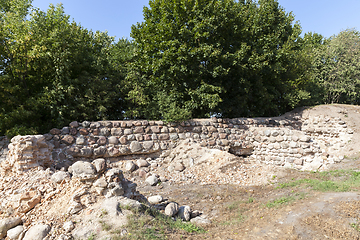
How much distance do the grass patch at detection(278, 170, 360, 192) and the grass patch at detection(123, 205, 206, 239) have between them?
3789 millimetres

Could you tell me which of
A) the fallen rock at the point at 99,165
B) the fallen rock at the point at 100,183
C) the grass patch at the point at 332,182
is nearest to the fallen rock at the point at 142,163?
the fallen rock at the point at 99,165

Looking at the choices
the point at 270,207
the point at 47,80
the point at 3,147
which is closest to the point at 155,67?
the point at 47,80

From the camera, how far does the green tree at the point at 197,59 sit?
10180mm

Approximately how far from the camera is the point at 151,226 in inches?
146

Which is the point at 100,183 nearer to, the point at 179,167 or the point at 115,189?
the point at 115,189

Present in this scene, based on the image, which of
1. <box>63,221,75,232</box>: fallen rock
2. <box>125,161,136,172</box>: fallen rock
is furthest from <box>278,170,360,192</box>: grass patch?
<box>63,221,75,232</box>: fallen rock

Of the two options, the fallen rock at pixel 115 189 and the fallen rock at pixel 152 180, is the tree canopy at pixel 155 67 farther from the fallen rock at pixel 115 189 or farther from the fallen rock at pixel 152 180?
the fallen rock at pixel 115 189

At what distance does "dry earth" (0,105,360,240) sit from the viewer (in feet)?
12.5

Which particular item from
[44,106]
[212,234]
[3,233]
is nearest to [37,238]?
[3,233]

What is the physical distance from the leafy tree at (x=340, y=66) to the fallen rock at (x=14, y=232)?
2079 cm

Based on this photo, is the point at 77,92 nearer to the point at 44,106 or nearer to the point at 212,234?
the point at 44,106

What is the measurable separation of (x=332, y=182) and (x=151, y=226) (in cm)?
577

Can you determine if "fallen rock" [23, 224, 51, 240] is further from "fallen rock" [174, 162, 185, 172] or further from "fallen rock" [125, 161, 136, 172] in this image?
"fallen rock" [174, 162, 185, 172]

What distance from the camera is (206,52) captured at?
32.6 ft
